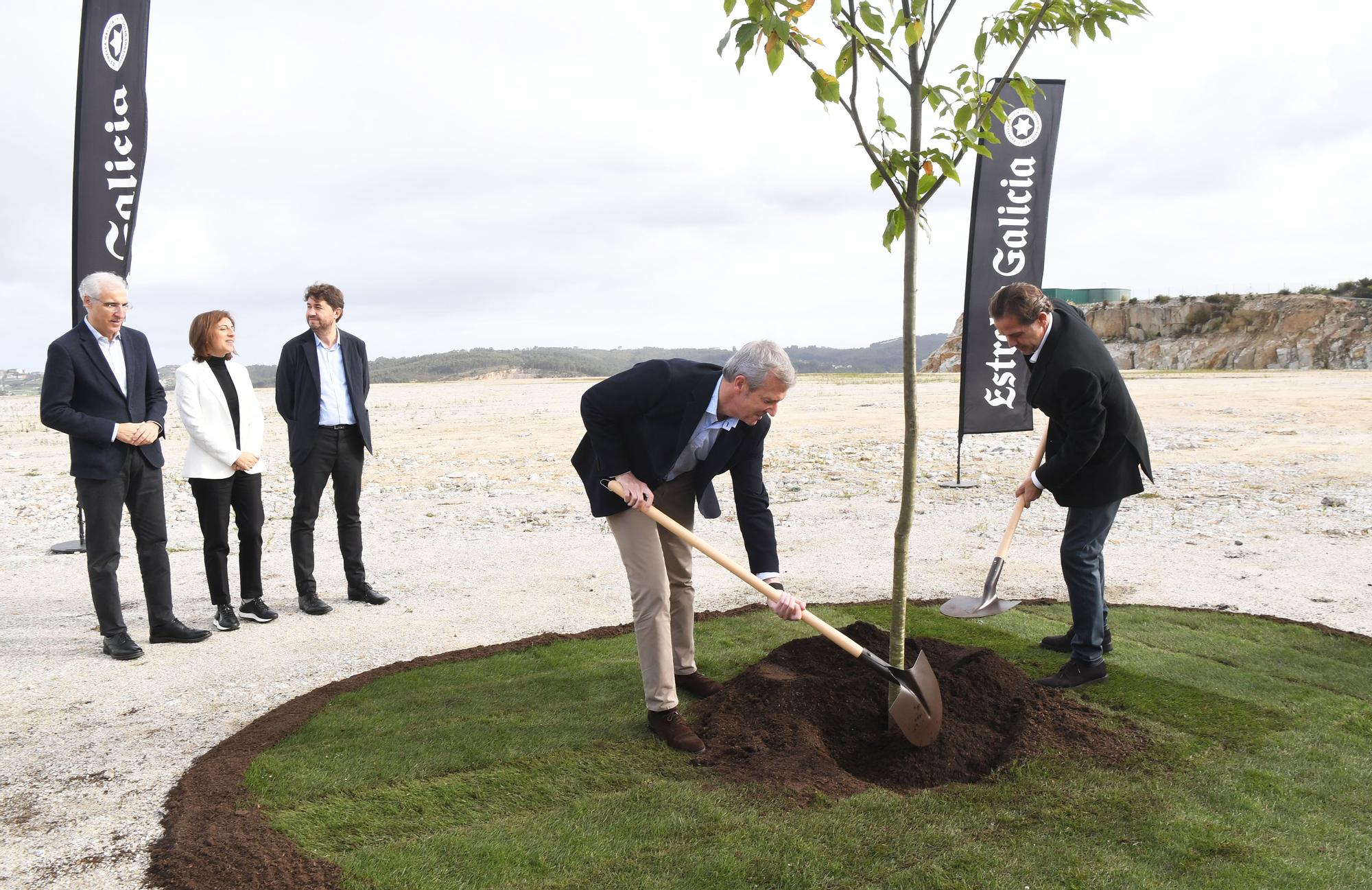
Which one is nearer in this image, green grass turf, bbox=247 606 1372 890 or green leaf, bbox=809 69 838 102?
green grass turf, bbox=247 606 1372 890

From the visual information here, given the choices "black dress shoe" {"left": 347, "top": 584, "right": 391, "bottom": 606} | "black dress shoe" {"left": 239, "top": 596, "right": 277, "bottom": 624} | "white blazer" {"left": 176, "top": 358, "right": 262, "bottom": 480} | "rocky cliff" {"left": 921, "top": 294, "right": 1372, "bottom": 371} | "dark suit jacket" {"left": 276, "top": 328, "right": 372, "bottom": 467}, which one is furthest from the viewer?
"rocky cliff" {"left": 921, "top": 294, "right": 1372, "bottom": 371}

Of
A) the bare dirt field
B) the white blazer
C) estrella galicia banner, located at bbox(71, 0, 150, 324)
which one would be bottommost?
the bare dirt field

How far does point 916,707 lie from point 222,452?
4.50 m

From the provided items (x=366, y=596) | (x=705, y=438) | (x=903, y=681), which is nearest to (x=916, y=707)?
(x=903, y=681)

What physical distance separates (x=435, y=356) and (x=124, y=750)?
404ft

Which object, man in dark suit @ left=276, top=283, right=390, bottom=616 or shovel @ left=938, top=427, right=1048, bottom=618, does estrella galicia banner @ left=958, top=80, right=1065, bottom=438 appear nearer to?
shovel @ left=938, top=427, right=1048, bottom=618

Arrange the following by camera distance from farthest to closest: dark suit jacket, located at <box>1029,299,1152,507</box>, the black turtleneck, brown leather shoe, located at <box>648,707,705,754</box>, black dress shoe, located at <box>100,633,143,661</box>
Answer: the black turtleneck
black dress shoe, located at <box>100,633,143,661</box>
dark suit jacket, located at <box>1029,299,1152,507</box>
brown leather shoe, located at <box>648,707,705,754</box>

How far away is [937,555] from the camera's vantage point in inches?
305

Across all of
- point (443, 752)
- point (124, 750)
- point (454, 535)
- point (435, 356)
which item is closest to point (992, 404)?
point (454, 535)

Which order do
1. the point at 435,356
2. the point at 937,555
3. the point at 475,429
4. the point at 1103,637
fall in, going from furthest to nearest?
the point at 435,356 → the point at 475,429 → the point at 937,555 → the point at 1103,637

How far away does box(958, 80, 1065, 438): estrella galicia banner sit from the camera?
9125 mm

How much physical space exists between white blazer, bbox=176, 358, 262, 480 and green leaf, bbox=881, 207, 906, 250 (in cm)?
425

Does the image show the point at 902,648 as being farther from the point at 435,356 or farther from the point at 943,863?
the point at 435,356

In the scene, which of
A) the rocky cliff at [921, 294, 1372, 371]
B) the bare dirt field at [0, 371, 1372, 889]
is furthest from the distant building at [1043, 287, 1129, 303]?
the bare dirt field at [0, 371, 1372, 889]
